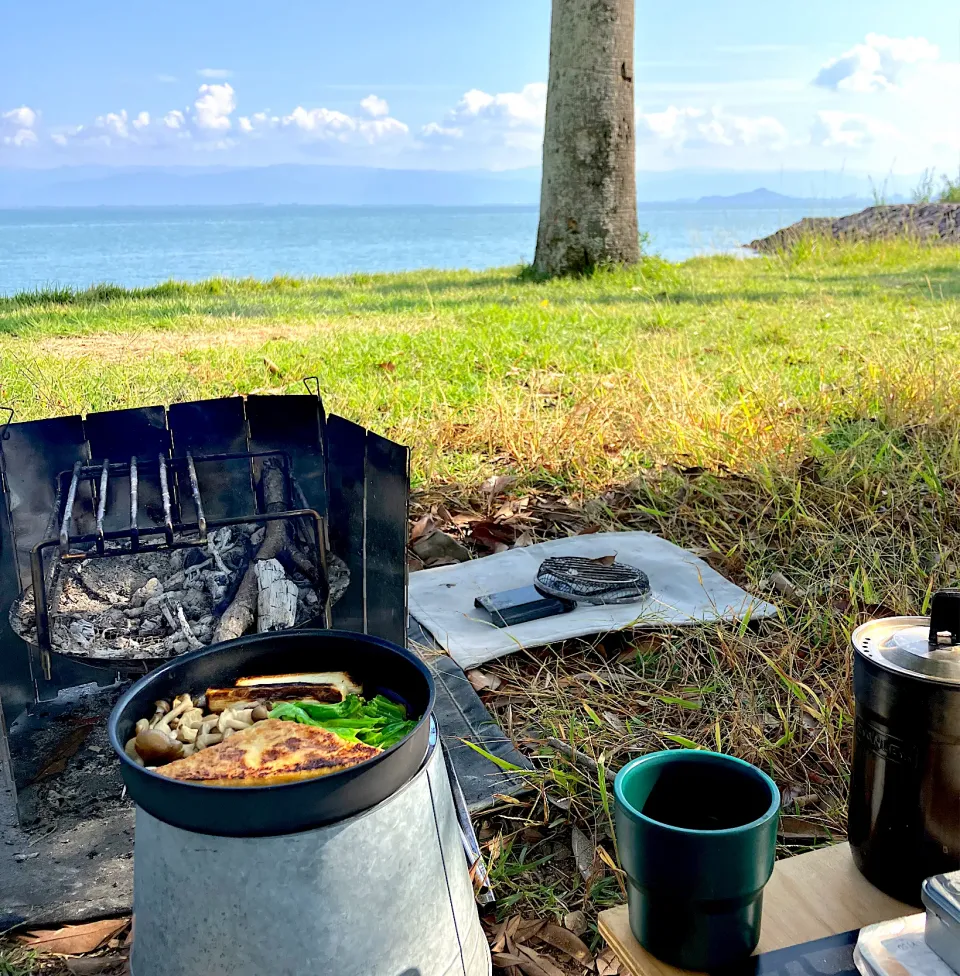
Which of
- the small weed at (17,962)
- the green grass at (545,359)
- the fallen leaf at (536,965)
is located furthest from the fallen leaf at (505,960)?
the green grass at (545,359)

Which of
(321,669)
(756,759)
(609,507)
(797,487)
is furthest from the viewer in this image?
(609,507)

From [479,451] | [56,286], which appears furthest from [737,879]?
[56,286]

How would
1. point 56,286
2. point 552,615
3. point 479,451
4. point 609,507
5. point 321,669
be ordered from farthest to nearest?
point 56,286
point 479,451
point 609,507
point 552,615
point 321,669

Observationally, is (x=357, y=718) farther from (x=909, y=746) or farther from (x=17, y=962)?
(x=909, y=746)

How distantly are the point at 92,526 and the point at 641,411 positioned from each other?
3.04 metres

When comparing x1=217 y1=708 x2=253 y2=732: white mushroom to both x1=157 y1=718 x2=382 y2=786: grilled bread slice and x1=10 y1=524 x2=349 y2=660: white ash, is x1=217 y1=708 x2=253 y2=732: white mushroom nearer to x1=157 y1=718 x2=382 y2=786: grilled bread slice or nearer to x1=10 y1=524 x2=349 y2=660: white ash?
x1=157 y1=718 x2=382 y2=786: grilled bread slice

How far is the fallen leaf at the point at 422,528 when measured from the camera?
400 centimetres

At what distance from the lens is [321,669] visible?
1981 millimetres

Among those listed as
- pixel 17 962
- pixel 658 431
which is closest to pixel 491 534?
pixel 658 431

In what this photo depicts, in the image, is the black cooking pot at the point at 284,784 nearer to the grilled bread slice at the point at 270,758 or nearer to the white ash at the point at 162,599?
the grilled bread slice at the point at 270,758

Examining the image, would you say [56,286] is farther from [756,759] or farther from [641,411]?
[756,759]

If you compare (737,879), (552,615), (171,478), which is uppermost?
(171,478)

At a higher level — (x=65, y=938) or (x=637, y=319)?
(x=637, y=319)

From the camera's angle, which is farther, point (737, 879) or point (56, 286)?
point (56, 286)
